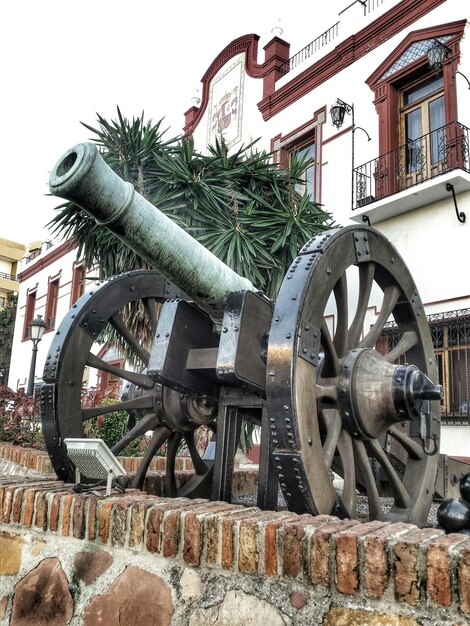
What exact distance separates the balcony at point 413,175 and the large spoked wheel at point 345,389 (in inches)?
239

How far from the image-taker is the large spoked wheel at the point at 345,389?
2479 mm

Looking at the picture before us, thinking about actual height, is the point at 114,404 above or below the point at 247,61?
below

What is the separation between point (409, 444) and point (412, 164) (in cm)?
777

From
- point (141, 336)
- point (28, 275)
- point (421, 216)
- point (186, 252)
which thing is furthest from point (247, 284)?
point (28, 275)

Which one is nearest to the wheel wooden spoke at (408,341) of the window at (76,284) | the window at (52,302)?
the window at (76,284)

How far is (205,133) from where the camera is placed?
630 inches

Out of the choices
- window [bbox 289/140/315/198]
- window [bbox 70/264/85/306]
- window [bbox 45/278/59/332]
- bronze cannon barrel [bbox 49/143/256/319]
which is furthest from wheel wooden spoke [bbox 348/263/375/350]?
window [bbox 45/278/59/332]

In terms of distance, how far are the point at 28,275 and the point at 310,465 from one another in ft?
78.4

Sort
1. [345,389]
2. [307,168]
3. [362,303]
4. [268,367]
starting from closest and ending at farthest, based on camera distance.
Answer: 1. [268,367]
2. [345,389]
3. [362,303]
4. [307,168]

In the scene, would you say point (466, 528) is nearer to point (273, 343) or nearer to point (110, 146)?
point (273, 343)

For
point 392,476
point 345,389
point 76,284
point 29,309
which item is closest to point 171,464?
point 392,476

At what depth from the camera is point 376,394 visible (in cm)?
298

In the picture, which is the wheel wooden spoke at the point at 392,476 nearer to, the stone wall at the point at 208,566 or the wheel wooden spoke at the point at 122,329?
the stone wall at the point at 208,566

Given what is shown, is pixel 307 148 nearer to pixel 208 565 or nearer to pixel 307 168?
pixel 307 168
